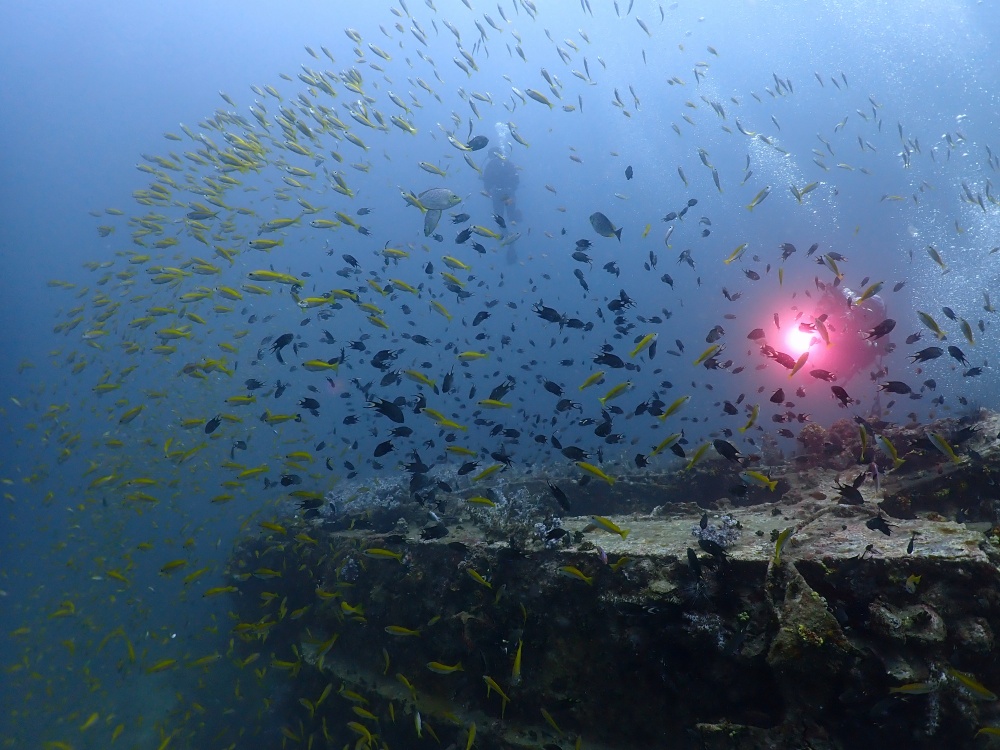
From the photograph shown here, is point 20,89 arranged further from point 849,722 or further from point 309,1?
point 849,722

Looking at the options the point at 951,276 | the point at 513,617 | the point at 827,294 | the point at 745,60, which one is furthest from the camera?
the point at 745,60

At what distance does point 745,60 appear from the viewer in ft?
292

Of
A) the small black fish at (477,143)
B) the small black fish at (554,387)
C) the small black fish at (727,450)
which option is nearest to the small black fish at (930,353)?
the small black fish at (727,450)

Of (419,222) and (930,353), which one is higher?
(419,222)

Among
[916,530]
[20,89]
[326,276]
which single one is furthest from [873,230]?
[20,89]

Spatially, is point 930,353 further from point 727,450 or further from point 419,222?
point 419,222

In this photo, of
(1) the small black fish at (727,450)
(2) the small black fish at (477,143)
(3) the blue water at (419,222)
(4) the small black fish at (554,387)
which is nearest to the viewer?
(1) the small black fish at (727,450)

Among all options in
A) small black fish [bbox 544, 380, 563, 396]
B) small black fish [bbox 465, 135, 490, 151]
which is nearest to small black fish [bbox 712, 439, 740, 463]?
small black fish [bbox 544, 380, 563, 396]

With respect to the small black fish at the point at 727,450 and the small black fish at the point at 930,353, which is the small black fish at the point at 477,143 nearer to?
the small black fish at the point at 727,450

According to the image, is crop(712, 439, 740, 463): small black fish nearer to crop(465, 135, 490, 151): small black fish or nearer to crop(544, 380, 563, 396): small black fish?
crop(544, 380, 563, 396): small black fish

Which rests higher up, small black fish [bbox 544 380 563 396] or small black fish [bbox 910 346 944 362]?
small black fish [bbox 910 346 944 362]

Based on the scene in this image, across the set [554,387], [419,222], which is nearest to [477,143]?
[554,387]

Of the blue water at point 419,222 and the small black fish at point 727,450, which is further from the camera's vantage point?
the blue water at point 419,222

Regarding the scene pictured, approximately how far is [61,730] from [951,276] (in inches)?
2499
